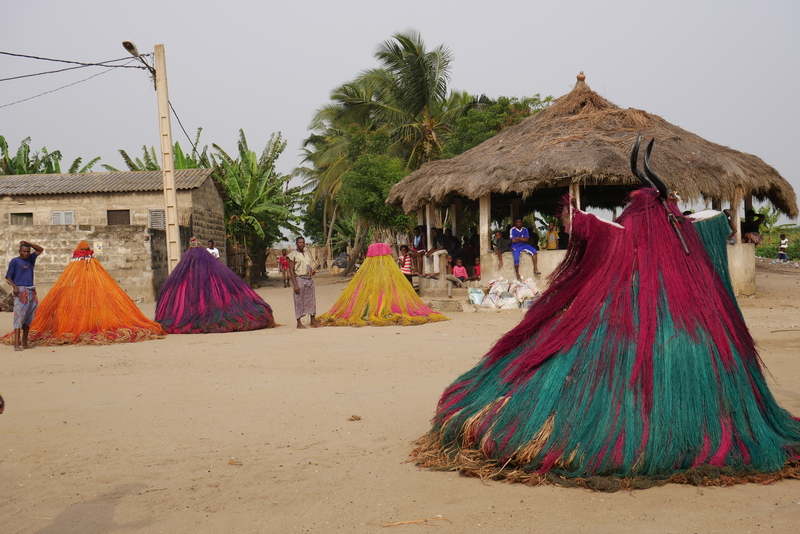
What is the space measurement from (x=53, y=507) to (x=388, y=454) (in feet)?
5.69

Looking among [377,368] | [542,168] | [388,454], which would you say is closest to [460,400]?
[388,454]

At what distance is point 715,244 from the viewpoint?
3.89 m

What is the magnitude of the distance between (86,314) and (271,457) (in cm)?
646

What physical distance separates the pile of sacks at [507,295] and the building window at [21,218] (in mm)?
15980

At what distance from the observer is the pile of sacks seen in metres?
12.5

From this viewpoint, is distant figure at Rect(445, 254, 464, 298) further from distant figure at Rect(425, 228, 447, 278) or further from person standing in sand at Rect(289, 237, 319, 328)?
person standing in sand at Rect(289, 237, 319, 328)

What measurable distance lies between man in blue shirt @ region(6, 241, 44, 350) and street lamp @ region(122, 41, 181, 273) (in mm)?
3931

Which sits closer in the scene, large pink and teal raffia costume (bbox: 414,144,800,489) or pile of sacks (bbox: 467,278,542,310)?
large pink and teal raffia costume (bbox: 414,144,800,489)

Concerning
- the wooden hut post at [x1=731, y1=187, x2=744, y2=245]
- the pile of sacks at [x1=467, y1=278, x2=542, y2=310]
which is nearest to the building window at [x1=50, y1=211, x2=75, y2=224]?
the pile of sacks at [x1=467, y1=278, x2=542, y2=310]

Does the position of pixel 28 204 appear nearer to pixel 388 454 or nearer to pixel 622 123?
pixel 622 123

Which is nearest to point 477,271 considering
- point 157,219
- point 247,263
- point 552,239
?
point 552,239

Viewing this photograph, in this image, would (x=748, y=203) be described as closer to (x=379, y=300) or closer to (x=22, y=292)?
(x=379, y=300)

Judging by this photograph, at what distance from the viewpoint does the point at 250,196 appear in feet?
80.2

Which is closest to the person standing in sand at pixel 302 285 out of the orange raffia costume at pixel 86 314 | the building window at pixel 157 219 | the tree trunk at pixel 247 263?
the orange raffia costume at pixel 86 314
